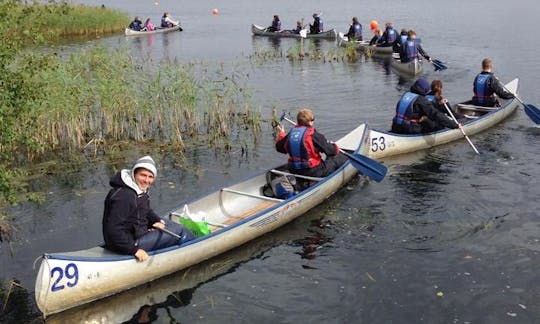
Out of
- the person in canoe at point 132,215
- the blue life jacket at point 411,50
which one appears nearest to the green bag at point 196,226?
the person in canoe at point 132,215

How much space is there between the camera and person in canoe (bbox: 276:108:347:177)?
457 inches

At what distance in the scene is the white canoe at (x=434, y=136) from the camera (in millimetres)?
14859

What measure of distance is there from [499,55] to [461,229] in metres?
21.5

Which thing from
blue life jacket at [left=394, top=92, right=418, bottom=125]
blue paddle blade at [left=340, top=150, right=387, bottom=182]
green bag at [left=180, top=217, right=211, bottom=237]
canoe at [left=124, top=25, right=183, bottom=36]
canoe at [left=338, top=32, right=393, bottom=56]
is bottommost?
green bag at [left=180, top=217, right=211, bottom=237]

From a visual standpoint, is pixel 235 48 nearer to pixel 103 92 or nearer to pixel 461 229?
pixel 103 92

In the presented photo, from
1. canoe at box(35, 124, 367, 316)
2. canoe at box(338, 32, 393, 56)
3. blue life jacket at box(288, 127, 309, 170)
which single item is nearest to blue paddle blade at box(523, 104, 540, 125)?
canoe at box(35, 124, 367, 316)

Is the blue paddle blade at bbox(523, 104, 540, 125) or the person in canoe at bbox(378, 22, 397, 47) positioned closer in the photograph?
the blue paddle blade at bbox(523, 104, 540, 125)

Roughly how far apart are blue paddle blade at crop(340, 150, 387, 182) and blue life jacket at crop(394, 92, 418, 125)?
298 centimetres

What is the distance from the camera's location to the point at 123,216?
8391mm

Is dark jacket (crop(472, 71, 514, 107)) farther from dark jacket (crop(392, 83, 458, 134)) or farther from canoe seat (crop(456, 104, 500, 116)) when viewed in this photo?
dark jacket (crop(392, 83, 458, 134))

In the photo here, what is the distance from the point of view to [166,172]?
1460cm

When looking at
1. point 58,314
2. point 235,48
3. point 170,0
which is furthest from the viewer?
point 170,0

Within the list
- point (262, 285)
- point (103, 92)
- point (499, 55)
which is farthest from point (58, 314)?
point (499, 55)

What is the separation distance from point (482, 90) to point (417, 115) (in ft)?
11.4
